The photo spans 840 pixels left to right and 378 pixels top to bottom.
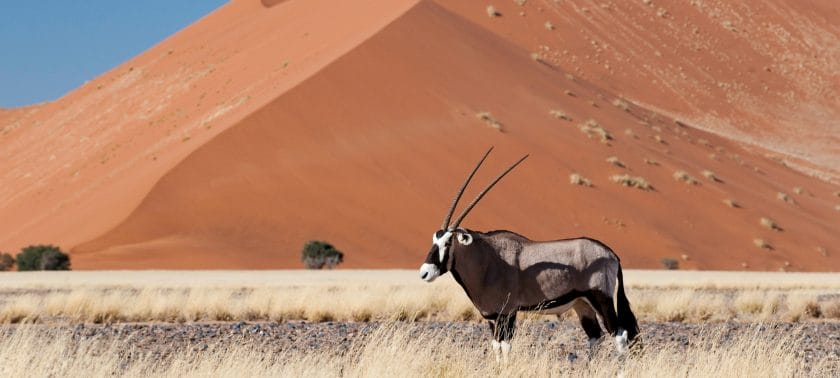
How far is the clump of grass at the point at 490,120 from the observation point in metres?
42.8

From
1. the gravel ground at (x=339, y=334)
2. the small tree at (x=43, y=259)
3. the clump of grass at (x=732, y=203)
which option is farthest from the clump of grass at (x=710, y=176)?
the gravel ground at (x=339, y=334)

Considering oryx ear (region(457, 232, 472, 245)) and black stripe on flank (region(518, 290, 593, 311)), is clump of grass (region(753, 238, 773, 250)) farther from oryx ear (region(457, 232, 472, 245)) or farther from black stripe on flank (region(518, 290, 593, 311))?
oryx ear (region(457, 232, 472, 245))

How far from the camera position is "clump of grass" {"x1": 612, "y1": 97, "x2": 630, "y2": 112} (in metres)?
52.5

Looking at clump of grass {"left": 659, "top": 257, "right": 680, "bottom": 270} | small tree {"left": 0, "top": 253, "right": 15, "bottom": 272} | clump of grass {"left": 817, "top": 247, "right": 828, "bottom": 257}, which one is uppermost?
small tree {"left": 0, "top": 253, "right": 15, "bottom": 272}

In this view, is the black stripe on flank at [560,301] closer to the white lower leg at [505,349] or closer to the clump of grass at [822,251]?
the white lower leg at [505,349]

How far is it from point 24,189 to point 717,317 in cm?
3914

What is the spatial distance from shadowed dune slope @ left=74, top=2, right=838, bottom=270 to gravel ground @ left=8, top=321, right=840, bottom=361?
20.5 metres

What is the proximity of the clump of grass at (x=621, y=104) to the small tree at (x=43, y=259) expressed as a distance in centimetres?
2785

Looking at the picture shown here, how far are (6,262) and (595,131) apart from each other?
2314 centimetres

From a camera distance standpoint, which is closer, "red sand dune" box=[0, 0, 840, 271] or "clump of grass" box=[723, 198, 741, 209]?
"red sand dune" box=[0, 0, 840, 271]

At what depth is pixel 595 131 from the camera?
4584 centimetres

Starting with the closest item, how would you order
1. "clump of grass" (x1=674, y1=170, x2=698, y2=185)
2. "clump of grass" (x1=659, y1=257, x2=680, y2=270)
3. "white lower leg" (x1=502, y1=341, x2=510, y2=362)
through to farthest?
"white lower leg" (x1=502, y1=341, x2=510, y2=362) → "clump of grass" (x1=659, y1=257, x2=680, y2=270) → "clump of grass" (x1=674, y1=170, x2=698, y2=185)

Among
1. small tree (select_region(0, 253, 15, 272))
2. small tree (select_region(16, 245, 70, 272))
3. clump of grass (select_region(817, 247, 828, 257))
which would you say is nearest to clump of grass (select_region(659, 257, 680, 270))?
clump of grass (select_region(817, 247, 828, 257))

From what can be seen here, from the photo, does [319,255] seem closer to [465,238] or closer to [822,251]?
[822,251]
